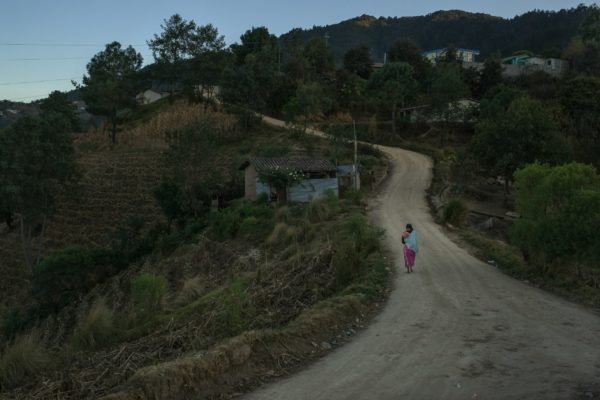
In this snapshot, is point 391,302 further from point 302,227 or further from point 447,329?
point 302,227

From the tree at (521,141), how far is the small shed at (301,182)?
33.5 feet

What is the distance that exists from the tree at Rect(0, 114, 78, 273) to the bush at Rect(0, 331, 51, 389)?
88.7 ft

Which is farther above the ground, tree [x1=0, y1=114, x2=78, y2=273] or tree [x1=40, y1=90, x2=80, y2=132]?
tree [x1=40, y1=90, x2=80, y2=132]

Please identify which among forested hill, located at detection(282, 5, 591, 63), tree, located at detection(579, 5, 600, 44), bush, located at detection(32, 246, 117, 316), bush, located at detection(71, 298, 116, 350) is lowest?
bush, located at detection(32, 246, 117, 316)

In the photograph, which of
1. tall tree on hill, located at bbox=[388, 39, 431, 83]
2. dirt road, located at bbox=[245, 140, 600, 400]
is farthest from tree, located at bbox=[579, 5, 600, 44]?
dirt road, located at bbox=[245, 140, 600, 400]

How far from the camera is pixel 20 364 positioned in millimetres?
7824

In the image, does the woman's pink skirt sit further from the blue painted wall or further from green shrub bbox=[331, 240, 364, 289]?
the blue painted wall

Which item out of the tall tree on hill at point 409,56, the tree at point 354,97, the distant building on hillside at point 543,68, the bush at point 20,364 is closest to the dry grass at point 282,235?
the bush at point 20,364

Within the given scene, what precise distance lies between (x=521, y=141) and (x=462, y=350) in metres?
28.5

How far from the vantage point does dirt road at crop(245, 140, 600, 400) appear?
5969mm

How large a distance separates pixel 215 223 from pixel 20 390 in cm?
2296

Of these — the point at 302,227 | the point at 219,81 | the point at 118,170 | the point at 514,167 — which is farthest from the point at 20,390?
the point at 219,81

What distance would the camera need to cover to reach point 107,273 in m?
29.2

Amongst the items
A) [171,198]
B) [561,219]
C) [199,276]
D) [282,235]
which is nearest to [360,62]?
[171,198]
